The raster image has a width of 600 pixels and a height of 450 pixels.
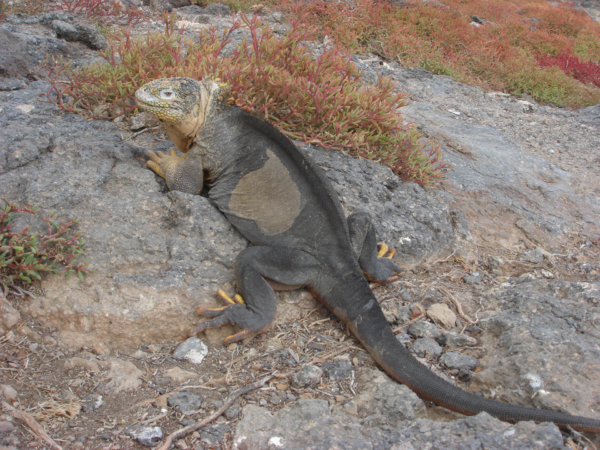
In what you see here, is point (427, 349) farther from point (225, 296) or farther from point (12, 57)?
point (12, 57)

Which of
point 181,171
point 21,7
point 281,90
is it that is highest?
point 281,90

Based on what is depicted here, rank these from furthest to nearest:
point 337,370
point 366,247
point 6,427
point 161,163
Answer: point 161,163 < point 366,247 < point 337,370 < point 6,427

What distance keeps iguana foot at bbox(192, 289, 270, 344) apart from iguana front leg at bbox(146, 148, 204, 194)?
3.84 feet

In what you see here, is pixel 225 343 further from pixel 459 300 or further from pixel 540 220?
pixel 540 220

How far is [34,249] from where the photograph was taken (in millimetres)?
2893

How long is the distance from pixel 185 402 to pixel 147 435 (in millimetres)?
306

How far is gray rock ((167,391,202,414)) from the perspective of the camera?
258 cm

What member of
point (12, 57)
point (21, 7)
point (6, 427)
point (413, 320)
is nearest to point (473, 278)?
point (413, 320)

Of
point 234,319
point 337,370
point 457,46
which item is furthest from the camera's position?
point 457,46

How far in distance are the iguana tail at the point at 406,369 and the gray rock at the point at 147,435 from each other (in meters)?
1.45

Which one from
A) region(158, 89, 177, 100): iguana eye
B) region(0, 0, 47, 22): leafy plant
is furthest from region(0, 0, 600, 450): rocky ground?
region(0, 0, 47, 22): leafy plant

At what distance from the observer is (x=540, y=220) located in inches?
199

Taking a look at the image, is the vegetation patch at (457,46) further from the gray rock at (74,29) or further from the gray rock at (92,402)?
the gray rock at (92,402)

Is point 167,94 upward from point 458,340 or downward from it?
upward
